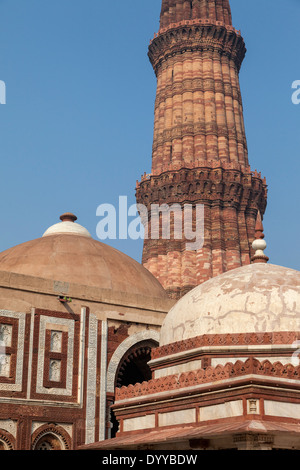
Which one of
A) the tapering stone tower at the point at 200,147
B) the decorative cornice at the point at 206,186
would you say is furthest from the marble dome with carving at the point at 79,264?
the decorative cornice at the point at 206,186

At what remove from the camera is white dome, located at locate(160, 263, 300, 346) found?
14.5 m

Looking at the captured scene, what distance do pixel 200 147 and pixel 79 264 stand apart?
15.7 metres

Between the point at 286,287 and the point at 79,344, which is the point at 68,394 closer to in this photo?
the point at 79,344

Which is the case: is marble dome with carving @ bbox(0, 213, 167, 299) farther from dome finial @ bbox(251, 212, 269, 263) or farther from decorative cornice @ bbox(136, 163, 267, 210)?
decorative cornice @ bbox(136, 163, 267, 210)

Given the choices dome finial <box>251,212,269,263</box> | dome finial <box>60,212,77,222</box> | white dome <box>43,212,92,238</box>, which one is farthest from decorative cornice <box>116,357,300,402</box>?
A: dome finial <box>60,212,77,222</box>

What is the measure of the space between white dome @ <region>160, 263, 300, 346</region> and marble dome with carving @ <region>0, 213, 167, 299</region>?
451cm

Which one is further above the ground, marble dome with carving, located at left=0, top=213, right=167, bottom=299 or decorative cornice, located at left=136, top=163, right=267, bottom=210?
decorative cornice, located at left=136, top=163, right=267, bottom=210

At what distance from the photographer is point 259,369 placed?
1252 cm

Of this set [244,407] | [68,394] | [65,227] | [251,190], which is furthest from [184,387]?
[251,190]

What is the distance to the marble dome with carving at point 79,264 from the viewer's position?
2042cm

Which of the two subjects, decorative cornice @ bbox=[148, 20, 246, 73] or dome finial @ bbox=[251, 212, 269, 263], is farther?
decorative cornice @ bbox=[148, 20, 246, 73]
